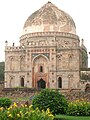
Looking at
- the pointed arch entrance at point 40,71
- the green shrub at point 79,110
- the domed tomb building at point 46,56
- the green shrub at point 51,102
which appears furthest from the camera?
the pointed arch entrance at point 40,71

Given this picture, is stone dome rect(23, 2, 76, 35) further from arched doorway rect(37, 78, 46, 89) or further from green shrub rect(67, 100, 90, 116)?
green shrub rect(67, 100, 90, 116)

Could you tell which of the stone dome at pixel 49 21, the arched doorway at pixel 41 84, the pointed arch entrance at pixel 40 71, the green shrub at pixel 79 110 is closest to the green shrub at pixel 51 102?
the green shrub at pixel 79 110

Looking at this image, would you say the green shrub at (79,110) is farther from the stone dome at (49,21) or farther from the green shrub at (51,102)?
the stone dome at (49,21)

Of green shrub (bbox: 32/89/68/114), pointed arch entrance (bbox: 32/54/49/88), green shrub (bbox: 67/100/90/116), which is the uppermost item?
pointed arch entrance (bbox: 32/54/49/88)

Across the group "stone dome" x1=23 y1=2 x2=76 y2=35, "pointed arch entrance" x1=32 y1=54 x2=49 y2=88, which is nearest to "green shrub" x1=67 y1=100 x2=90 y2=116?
"pointed arch entrance" x1=32 y1=54 x2=49 y2=88

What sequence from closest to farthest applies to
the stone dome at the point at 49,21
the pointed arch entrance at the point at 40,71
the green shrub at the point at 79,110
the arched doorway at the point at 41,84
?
the green shrub at the point at 79,110, the pointed arch entrance at the point at 40,71, the arched doorway at the point at 41,84, the stone dome at the point at 49,21

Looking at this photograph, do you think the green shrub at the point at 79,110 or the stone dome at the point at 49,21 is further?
the stone dome at the point at 49,21

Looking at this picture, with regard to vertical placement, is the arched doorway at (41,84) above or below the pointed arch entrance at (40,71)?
below

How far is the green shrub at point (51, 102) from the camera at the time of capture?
19.0m

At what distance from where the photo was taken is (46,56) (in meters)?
49.0

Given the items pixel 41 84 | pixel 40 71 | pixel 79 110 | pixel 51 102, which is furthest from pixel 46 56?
pixel 51 102

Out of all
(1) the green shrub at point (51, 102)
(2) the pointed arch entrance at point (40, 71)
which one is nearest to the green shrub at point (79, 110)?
(1) the green shrub at point (51, 102)

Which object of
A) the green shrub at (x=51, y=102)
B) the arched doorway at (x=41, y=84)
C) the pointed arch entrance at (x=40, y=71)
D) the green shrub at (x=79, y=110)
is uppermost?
the pointed arch entrance at (x=40, y=71)

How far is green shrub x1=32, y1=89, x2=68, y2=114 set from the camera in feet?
62.4
